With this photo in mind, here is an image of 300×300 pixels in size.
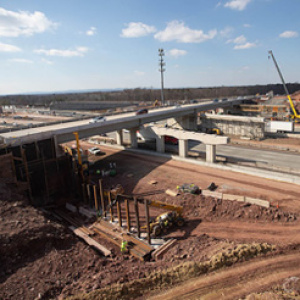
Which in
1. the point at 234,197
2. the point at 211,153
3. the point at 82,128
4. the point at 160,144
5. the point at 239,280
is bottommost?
the point at 239,280

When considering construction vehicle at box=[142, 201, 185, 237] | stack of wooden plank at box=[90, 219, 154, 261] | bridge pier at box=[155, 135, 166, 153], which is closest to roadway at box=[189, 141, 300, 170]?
bridge pier at box=[155, 135, 166, 153]

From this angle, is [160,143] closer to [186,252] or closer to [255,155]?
[255,155]

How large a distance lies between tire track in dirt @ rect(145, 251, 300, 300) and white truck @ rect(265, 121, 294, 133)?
141ft

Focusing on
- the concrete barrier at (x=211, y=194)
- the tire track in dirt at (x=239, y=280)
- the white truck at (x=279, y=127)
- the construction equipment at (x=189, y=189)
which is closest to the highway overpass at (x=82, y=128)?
the construction equipment at (x=189, y=189)

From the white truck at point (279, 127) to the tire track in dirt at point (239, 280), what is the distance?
43.0 metres

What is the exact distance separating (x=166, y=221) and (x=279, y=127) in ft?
143

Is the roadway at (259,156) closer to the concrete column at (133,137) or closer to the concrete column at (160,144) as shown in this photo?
the concrete column at (160,144)

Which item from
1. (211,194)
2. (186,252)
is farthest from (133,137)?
(186,252)

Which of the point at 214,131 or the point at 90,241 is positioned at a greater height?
the point at 214,131

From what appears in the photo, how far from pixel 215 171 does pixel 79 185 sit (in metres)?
17.6

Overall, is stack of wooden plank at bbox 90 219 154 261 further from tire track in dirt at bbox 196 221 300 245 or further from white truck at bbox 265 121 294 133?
white truck at bbox 265 121 294 133

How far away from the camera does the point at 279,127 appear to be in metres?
53.1

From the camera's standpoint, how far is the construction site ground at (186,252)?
44.0 feet

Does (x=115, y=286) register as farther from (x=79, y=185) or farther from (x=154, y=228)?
(x=79, y=185)
